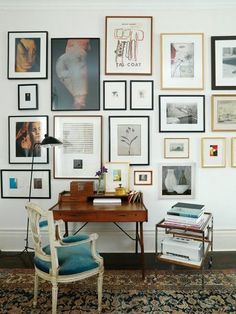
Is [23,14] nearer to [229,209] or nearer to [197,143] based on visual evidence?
[197,143]

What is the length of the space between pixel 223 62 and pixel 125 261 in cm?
287

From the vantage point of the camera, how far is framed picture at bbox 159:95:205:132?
11.3 ft

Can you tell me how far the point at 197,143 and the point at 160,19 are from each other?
5.60 ft

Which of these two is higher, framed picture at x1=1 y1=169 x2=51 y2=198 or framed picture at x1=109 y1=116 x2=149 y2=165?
framed picture at x1=109 y1=116 x2=149 y2=165

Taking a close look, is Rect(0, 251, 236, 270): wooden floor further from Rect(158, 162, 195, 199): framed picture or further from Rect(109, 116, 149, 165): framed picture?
Rect(109, 116, 149, 165): framed picture

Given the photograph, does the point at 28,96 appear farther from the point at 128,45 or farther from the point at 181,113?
the point at 181,113

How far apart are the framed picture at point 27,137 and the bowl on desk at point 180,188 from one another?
1.78 metres

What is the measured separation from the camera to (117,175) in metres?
3.33

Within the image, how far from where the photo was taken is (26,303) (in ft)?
7.78

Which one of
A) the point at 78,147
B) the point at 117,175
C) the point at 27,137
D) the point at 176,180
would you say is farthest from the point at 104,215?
the point at 27,137

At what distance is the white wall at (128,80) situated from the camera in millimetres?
3410

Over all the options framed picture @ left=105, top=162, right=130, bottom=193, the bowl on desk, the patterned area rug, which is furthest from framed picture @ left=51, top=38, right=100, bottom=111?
the patterned area rug

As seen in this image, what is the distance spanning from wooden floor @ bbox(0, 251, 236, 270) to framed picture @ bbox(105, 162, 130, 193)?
0.88 meters

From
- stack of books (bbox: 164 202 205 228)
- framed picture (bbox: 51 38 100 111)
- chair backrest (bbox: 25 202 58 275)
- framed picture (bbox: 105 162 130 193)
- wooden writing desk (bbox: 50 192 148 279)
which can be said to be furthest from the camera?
framed picture (bbox: 51 38 100 111)
